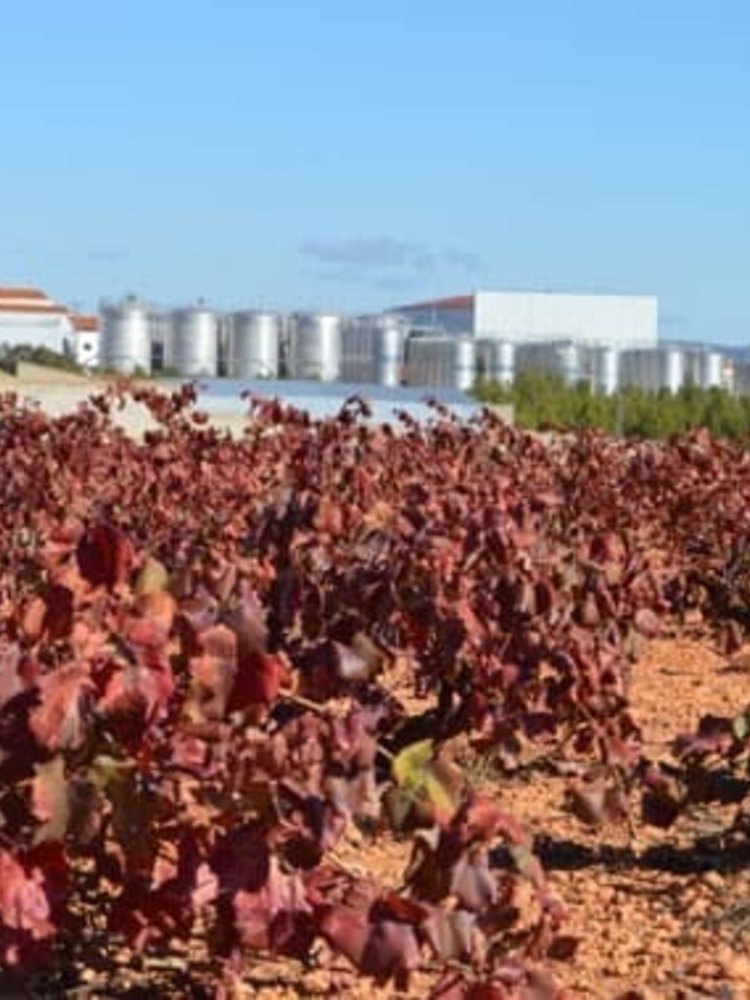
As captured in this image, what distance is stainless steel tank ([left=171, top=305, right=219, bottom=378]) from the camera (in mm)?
51500

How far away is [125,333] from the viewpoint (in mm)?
52875

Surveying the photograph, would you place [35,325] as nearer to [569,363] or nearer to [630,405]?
[569,363]

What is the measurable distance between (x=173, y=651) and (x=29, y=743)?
1.18 feet

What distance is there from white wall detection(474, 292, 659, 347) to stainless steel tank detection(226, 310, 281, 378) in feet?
39.5

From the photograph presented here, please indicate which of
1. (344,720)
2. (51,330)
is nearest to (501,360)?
(51,330)

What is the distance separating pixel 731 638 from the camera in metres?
9.30

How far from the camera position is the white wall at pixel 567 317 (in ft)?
214

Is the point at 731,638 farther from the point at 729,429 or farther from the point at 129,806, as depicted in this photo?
the point at 729,429

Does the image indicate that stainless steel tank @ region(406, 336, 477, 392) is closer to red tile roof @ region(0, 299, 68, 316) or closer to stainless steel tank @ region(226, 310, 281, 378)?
stainless steel tank @ region(226, 310, 281, 378)

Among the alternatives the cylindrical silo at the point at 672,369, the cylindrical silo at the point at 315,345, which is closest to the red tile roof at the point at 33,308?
the cylindrical silo at the point at 315,345

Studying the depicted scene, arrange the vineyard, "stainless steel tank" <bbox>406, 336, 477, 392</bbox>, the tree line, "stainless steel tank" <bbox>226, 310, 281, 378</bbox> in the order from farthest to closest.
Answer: "stainless steel tank" <bbox>226, 310, 281, 378</bbox>, "stainless steel tank" <bbox>406, 336, 477, 392</bbox>, the tree line, the vineyard

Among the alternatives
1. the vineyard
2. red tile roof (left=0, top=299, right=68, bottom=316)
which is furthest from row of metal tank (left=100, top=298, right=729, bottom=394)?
the vineyard

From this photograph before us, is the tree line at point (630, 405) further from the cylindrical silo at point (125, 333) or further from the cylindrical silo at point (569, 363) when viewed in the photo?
the cylindrical silo at point (125, 333)

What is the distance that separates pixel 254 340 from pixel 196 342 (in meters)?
1.31
